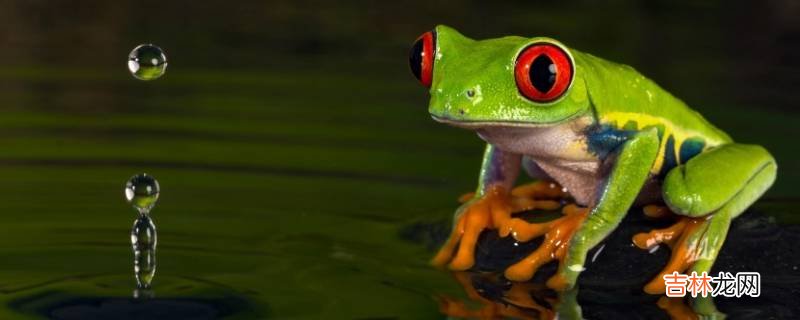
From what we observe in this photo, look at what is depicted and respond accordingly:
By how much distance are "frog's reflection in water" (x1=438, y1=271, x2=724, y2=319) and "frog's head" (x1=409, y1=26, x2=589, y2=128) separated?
0.50 meters

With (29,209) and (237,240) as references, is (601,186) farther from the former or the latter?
(29,209)

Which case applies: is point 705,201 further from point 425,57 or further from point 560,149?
point 425,57

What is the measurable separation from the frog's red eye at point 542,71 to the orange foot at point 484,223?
59cm

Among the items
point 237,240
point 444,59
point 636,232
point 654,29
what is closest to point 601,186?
point 636,232

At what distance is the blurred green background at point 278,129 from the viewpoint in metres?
5.36

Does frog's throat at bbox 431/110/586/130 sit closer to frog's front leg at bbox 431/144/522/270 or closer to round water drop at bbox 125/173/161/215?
frog's front leg at bbox 431/144/522/270

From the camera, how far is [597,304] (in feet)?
16.4

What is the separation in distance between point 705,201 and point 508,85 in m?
0.63

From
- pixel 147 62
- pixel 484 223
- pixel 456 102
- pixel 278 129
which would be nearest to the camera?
pixel 456 102

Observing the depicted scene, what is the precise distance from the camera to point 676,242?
510cm

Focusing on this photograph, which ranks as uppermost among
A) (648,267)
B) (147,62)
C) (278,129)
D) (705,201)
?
(147,62)

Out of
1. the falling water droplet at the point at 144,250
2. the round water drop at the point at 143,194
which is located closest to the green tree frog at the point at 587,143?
the falling water droplet at the point at 144,250

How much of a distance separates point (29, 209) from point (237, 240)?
0.79m

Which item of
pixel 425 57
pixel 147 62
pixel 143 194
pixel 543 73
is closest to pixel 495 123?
pixel 543 73
